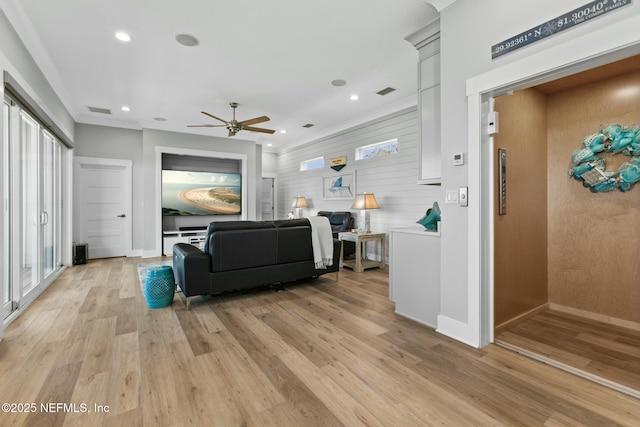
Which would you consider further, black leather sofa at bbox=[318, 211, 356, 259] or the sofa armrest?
black leather sofa at bbox=[318, 211, 356, 259]

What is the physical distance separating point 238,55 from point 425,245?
314cm

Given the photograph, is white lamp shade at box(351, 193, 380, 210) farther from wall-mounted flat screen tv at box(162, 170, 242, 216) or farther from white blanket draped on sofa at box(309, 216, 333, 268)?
wall-mounted flat screen tv at box(162, 170, 242, 216)

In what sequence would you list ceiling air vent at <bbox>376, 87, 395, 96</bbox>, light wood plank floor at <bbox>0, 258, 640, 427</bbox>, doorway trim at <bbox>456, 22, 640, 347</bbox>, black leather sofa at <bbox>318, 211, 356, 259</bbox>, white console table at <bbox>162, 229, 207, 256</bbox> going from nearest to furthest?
light wood plank floor at <bbox>0, 258, 640, 427</bbox> → doorway trim at <bbox>456, 22, 640, 347</bbox> → ceiling air vent at <bbox>376, 87, 395, 96</bbox> → black leather sofa at <bbox>318, 211, 356, 259</bbox> → white console table at <bbox>162, 229, 207, 256</bbox>

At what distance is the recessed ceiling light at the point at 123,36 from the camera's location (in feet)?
10.7

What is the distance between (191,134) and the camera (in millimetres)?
7297

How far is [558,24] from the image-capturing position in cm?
190

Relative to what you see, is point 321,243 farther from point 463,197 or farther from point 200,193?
point 200,193

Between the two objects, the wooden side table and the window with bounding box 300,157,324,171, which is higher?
the window with bounding box 300,157,324,171

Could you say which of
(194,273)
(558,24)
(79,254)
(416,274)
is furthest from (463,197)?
(79,254)

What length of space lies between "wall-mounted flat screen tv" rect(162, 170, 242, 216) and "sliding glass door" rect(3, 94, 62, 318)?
223 centimetres

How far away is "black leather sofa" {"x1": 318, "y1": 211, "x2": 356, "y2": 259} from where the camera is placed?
221 inches

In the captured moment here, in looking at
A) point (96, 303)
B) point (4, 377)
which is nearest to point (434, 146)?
point (4, 377)

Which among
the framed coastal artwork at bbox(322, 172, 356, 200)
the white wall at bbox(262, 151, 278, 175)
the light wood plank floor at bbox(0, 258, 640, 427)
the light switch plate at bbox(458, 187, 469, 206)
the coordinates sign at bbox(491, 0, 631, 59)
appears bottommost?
the light wood plank floor at bbox(0, 258, 640, 427)

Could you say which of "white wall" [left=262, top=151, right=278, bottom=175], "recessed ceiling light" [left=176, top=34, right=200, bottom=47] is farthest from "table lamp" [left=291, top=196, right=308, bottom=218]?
"recessed ceiling light" [left=176, top=34, right=200, bottom=47]
